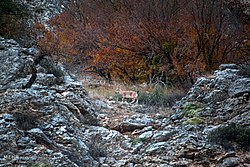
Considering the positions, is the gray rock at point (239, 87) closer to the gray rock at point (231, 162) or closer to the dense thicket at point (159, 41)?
the gray rock at point (231, 162)

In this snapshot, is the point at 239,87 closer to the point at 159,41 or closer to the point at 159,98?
the point at 159,98

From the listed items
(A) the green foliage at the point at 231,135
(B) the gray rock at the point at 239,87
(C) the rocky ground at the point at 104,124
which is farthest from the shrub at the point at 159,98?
(A) the green foliage at the point at 231,135

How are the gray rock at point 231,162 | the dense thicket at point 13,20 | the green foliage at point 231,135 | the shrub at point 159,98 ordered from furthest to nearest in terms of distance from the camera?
1. the dense thicket at point 13,20
2. the shrub at point 159,98
3. the green foliage at point 231,135
4. the gray rock at point 231,162

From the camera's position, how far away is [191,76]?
12797 mm

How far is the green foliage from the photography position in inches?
237

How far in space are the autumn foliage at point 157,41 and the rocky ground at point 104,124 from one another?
3.96 meters

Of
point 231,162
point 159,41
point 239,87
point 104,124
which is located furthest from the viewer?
point 159,41

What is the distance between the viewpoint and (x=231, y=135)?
6215 mm

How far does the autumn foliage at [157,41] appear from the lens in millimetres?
13375

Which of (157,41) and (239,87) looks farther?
(157,41)

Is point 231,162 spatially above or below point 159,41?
below

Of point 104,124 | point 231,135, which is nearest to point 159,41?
point 104,124

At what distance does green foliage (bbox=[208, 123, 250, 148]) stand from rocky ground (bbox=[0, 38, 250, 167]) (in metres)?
0.05

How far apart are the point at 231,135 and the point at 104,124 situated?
2784 mm
